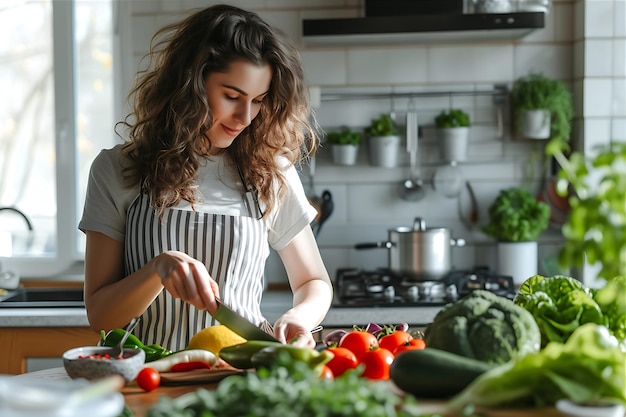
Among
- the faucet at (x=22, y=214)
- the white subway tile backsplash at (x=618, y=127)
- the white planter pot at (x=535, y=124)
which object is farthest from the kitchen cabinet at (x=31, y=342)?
the white subway tile backsplash at (x=618, y=127)

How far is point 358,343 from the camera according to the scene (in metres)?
1.38

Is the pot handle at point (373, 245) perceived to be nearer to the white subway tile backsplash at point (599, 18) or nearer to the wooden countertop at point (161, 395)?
the white subway tile backsplash at point (599, 18)

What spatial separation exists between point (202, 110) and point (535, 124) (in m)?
1.66

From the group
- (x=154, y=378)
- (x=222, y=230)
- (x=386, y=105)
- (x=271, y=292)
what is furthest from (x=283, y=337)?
(x=386, y=105)

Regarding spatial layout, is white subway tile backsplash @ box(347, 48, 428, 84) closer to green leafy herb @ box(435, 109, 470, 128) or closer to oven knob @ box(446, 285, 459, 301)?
green leafy herb @ box(435, 109, 470, 128)

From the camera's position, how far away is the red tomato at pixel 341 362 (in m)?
1.29

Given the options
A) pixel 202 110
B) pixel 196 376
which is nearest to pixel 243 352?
pixel 196 376

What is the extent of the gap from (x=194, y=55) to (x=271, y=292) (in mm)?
1476

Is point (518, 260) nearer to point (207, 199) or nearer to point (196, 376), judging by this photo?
point (207, 199)

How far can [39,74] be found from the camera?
322 cm

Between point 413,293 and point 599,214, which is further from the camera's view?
point 413,293

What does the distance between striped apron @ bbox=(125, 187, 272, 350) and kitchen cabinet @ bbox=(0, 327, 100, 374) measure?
817mm

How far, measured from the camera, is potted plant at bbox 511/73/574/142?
3.00 m

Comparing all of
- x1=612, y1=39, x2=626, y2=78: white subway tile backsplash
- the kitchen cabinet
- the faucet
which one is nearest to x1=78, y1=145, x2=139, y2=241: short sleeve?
the kitchen cabinet
